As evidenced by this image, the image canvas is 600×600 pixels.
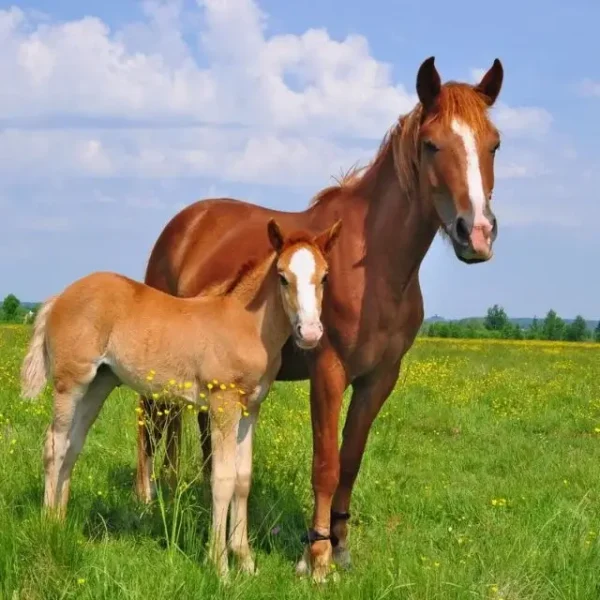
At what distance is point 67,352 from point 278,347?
1135 mm

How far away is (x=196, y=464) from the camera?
218 inches

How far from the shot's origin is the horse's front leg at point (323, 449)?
4.32m

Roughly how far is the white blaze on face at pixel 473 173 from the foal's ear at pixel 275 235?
100 cm

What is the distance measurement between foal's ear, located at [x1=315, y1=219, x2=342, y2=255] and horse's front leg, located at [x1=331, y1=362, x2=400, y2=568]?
0.79 meters

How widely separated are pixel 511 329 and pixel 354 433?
207ft

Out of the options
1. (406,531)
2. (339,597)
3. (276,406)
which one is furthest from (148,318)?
(276,406)

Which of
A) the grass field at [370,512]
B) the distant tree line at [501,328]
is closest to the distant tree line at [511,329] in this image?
the distant tree line at [501,328]

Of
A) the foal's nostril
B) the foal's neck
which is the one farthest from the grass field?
the foal's nostril

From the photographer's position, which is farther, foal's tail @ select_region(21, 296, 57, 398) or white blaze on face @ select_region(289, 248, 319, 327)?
foal's tail @ select_region(21, 296, 57, 398)

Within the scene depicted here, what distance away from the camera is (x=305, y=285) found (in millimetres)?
3977

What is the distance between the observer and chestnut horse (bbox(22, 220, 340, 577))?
4164 millimetres

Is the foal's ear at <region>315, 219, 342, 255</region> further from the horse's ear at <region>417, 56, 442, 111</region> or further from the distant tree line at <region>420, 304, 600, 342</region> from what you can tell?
the distant tree line at <region>420, 304, 600, 342</region>

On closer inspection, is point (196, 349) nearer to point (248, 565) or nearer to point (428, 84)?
point (248, 565)

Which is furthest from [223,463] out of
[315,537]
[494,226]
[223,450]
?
[494,226]
